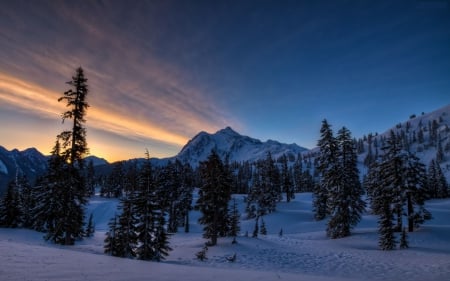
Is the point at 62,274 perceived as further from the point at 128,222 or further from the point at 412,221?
the point at 412,221

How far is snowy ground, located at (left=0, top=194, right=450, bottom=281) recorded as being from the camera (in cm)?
1016

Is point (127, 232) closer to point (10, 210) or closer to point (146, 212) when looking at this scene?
point (146, 212)

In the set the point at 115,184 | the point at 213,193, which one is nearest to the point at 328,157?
the point at 213,193

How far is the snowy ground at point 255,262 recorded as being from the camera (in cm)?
1016

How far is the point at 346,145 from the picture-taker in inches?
1531

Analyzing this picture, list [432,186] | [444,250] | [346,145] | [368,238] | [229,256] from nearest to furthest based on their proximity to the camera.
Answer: [229,256] → [444,250] → [368,238] → [346,145] → [432,186]

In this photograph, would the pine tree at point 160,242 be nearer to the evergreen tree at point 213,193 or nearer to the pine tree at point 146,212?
the pine tree at point 146,212

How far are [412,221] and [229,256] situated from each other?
26.5 meters

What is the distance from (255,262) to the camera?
22.1 metres

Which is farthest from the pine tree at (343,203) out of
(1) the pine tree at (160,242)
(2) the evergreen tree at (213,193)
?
(1) the pine tree at (160,242)

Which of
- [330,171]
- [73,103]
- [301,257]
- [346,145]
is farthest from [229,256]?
A: [346,145]

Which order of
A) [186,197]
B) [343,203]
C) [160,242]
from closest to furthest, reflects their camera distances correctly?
[160,242] < [343,203] < [186,197]

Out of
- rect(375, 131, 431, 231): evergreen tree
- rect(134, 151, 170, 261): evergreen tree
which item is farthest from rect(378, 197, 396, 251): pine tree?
rect(134, 151, 170, 261): evergreen tree

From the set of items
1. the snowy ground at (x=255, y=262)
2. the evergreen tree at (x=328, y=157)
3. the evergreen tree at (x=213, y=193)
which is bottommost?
the snowy ground at (x=255, y=262)
